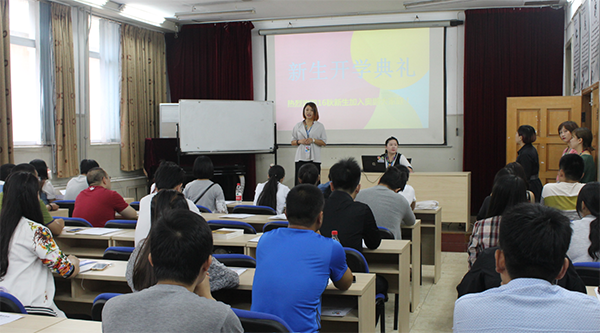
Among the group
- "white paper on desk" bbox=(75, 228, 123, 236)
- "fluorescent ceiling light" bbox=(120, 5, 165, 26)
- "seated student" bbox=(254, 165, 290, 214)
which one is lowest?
"white paper on desk" bbox=(75, 228, 123, 236)

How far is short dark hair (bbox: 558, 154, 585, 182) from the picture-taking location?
3553 millimetres

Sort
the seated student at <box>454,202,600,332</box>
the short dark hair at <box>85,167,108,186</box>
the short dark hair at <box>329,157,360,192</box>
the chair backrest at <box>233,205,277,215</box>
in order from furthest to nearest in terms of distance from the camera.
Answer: the chair backrest at <box>233,205,277,215</box>
the short dark hair at <box>85,167,108,186</box>
the short dark hair at <box>329,157,360,192</box>
the seated student at <box>454,202,600,332</box>

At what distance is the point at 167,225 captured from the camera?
1.33 meters

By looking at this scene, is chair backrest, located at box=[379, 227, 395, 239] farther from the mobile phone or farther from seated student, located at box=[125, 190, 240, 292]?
the mobile phone

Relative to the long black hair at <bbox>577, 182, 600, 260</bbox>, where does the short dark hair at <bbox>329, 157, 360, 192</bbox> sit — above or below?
above

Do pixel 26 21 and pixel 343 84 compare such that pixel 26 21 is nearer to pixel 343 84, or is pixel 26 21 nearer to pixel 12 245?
pixel 343 84

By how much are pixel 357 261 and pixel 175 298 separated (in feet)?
4.83

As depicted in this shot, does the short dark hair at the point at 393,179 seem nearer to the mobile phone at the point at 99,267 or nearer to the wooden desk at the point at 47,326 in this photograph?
the mobile phone at the point at 99,267

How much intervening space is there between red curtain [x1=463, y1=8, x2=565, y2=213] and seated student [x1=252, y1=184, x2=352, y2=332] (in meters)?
6.04

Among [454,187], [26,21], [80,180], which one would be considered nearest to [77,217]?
[80,180]

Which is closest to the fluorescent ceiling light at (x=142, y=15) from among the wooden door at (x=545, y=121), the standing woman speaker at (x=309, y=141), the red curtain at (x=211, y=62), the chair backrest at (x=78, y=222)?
the red curtain at (x=211, y=62)

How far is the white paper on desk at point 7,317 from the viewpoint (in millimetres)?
1684

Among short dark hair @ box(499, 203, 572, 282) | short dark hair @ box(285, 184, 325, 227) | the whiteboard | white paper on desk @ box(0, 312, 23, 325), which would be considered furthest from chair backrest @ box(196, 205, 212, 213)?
the whiteboard

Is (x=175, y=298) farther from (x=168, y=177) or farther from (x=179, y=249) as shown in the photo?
(x=168, y=177)
